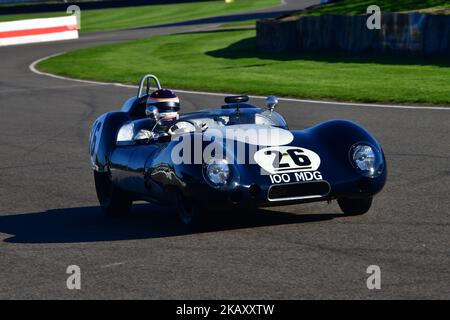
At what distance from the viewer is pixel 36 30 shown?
141 ft

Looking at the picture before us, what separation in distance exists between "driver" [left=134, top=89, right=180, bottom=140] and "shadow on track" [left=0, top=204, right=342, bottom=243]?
76 centimetres

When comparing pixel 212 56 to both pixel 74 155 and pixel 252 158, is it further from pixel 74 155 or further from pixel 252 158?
pixel 252 158

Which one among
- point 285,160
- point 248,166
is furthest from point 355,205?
point 248,166

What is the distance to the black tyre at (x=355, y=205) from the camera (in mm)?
9461

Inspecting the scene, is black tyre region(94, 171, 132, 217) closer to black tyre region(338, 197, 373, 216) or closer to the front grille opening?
the front grille opening

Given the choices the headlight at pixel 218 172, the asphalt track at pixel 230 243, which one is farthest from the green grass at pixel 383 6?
the headlight at pixel 218 172

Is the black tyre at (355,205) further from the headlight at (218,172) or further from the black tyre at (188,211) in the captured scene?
the black tyre at (188,211)

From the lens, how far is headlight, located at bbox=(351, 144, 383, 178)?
30.0 ft

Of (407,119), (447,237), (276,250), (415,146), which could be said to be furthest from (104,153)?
(407,119)

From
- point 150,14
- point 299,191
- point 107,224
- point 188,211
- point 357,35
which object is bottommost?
point 107,224

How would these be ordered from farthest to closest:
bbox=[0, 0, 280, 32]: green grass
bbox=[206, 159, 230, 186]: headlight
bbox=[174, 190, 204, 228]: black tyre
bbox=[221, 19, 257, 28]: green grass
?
bbox=[0, 0, 280, 32]: green grass < bbox=[221, 19, 257, 28]: green grass < bbox=[174, 190, 204, 228]: black tyre < bbox=[206, 159, 230, 186]: headlight

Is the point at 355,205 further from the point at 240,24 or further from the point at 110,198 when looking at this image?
the point at 240,24

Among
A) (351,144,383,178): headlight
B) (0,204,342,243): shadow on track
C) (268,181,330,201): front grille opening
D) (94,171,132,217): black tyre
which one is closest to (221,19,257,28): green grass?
(94,171,132,217): black tyre

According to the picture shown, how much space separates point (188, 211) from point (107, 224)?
3.88 feet
